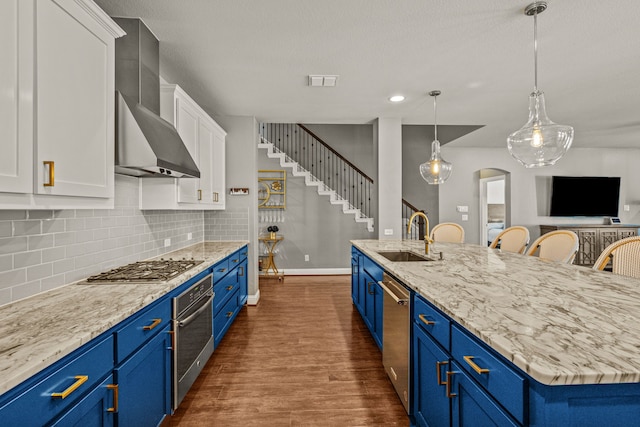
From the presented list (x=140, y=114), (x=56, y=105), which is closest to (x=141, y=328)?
(x=56, y=105)

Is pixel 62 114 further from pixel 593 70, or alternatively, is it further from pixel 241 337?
pixel 593 70

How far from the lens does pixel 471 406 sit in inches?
47.3

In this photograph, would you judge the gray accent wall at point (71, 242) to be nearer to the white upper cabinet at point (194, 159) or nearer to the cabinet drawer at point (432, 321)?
the white upper cabinet at point (194, 159)

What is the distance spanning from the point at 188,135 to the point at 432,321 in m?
2.61

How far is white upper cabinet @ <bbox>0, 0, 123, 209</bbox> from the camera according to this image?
44.5 inches

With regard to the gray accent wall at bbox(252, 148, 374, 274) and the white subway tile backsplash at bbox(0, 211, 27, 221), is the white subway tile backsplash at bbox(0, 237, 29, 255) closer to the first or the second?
the white subway tile backsplash at bbox(0, 211, 27, 221)

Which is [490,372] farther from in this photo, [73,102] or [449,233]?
[449,233]

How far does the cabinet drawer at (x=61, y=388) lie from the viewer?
2.96 feet

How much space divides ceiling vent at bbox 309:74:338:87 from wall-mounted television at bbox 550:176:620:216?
20.0 ft

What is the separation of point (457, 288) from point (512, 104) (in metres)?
3.54

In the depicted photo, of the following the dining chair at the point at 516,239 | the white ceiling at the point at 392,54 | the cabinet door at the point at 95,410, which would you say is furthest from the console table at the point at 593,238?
the cabinet door at the point at 95,410

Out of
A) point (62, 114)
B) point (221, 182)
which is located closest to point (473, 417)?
point (62, 114)

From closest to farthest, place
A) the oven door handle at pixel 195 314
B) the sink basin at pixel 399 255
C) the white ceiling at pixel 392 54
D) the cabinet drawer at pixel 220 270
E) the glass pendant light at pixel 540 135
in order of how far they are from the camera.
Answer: the oven door handle at pixel 195 314 → the white ceiling at pixel 392 54 → the glass pendant light at pixel 540 135 → the cabinet drawer at pixel 220 270 → the sink basin at pixel 399 255

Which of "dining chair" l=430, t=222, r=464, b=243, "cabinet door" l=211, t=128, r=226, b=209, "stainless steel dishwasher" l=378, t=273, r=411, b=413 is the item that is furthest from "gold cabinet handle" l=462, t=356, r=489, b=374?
"dining chair" l=430, t=222, r=464, b=243
